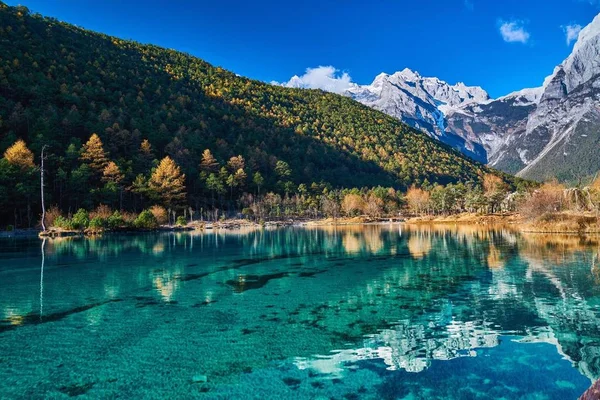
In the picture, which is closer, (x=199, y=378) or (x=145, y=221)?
(x=199, y=378)

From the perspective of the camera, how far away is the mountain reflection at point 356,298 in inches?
394

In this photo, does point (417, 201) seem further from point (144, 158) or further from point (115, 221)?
point (115, 221)

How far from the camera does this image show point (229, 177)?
9881 centimetres

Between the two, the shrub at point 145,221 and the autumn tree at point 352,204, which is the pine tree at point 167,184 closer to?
the shrub at point 145,221

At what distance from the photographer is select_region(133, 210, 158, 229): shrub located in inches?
2333

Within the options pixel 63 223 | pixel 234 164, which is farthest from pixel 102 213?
pixel 234 164

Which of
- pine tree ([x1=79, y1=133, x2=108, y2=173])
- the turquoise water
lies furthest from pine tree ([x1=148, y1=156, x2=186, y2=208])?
the turquoise water

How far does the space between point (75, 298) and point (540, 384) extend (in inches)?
594

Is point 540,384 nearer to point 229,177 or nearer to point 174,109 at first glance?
point 229,177

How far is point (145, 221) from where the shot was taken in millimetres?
59812

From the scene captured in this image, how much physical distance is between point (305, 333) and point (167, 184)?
237 feet

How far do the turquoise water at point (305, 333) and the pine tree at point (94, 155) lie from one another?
56297mm

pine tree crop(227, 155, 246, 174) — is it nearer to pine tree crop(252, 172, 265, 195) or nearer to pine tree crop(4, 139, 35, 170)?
pine tree crop(252, 172, 265, 195)

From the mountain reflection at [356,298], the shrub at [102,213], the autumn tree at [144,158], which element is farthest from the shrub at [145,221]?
the mountain reflection at [356,298]
